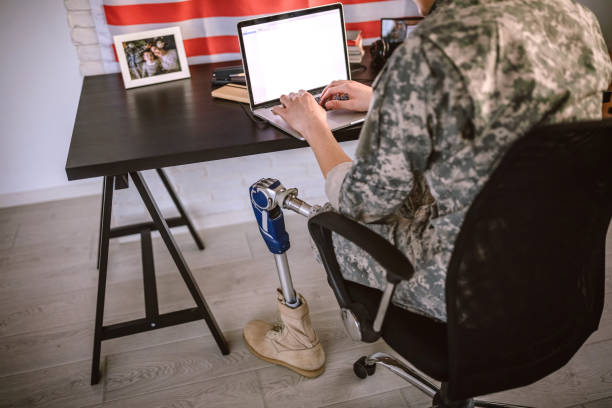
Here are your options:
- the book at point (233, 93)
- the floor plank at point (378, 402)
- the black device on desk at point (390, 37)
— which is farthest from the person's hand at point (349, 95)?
the floor plank at point (378, 402)

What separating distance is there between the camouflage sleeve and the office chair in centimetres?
8

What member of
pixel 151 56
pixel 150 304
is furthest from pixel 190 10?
pixel 150 304

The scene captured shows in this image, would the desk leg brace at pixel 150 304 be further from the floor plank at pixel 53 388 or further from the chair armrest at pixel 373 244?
the chair armrest at pixel 373 244

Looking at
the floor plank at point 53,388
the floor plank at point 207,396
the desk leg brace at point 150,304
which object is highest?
the desk leg brace at point 150,304

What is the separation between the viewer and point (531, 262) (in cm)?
77

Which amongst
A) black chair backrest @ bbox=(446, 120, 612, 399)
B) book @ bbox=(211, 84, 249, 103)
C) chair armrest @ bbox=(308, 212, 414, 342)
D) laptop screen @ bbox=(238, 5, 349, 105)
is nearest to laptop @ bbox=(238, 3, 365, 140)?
laptop screen @ bbox=(238, 5, 349, 105)

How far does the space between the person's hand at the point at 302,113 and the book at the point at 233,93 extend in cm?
24

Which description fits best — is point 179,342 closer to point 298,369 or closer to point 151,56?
point 298,369

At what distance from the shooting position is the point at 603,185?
29.8 inches

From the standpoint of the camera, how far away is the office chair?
67 centimetres

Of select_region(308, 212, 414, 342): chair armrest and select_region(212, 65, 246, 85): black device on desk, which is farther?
select_region(212, 65, 246, 85): black device on desk

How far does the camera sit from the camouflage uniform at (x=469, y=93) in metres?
0.70

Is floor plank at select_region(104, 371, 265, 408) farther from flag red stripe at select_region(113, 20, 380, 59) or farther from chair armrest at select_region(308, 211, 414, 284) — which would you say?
flag red stripe at select_region(113, 20, 380, 59)

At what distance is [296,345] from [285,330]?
0.19 ft
